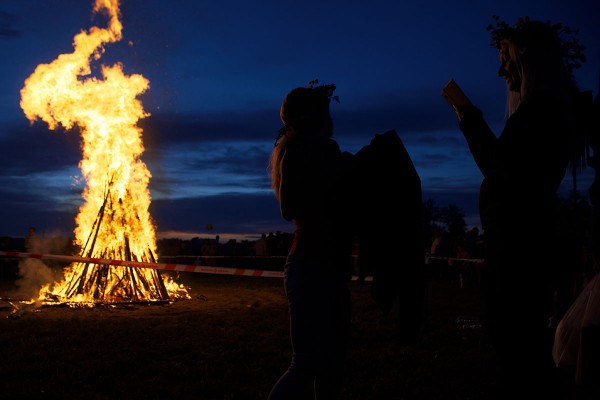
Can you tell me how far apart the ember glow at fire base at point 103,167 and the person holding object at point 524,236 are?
448 inches

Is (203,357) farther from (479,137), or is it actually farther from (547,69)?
(547,69)

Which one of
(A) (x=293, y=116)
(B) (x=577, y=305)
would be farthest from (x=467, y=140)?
(B) (x=577, y=305)

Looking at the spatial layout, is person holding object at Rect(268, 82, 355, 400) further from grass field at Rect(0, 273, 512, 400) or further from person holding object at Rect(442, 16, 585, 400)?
grass field at Rect(0, 273, 512, 400)

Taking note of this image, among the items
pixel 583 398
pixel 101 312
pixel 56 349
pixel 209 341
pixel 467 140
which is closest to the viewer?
pixel 467 140

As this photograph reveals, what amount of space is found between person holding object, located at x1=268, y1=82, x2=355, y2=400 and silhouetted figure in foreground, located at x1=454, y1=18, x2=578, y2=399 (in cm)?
80

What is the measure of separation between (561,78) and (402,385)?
3.61m

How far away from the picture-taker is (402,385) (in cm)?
536

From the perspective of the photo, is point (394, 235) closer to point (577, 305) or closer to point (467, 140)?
point (467, 140)

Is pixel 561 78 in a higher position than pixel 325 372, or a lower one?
higher

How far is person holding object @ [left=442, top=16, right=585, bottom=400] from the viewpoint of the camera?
2.42 metres

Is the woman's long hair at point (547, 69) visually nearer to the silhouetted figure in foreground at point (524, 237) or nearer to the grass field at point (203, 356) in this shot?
the silhouetted figure in foreground at point (524, 237)

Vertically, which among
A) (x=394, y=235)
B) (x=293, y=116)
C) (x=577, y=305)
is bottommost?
(x=577, y=305)

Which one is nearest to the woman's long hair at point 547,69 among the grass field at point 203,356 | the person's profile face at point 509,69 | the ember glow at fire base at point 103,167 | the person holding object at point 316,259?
the person's profile face at point 509,69

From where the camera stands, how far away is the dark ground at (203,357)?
519cm
